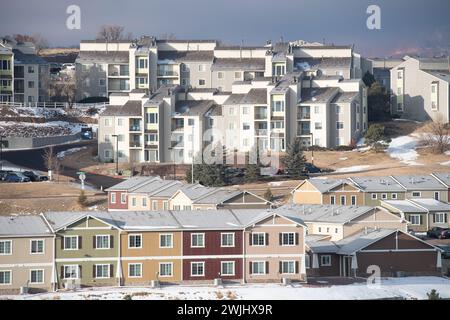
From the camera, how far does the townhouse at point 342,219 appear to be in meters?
45.1

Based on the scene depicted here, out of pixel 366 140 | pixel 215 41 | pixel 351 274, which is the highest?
pixel 215 41

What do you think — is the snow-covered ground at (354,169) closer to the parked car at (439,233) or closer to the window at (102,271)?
the parked car at (439,233)

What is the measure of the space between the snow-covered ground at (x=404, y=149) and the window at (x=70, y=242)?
26152mm

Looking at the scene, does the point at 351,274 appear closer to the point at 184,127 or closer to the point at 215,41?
the point at 184,127

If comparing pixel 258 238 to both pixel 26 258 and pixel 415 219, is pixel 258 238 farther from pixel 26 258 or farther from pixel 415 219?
pixel 415 219

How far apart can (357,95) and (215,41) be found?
1169 cm

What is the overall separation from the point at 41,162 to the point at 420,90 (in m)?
19.8

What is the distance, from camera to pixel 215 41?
254ft

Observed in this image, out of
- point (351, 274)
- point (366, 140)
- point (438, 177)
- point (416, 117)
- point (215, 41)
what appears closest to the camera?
point (351, 274)

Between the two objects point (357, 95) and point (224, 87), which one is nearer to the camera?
point (357, 95)

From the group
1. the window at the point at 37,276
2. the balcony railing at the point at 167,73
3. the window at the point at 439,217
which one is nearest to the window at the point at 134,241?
the window at the point at 37,276
